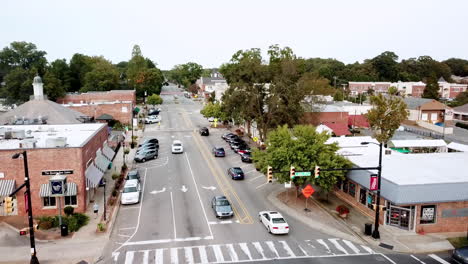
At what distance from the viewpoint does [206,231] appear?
27.2 metres

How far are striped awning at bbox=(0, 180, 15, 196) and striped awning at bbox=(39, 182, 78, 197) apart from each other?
206 cm

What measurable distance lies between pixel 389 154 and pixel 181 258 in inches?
1001

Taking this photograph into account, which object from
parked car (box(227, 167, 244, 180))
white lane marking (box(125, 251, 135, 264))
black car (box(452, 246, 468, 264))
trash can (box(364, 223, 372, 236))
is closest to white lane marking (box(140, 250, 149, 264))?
white lane marking (box(125, 251, 135, 264))

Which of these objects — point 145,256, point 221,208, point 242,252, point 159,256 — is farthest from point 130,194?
point 242,252

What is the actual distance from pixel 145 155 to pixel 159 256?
27016mm

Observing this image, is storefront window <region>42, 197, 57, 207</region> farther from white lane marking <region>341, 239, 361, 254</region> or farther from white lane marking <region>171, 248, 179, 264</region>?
white lane marking <region>341, 239, 361, 254</region>

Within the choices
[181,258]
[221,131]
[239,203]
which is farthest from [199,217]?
[221,131]

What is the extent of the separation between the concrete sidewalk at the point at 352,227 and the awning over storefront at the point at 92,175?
1561 centimetres

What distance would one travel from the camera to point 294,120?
5112 cm

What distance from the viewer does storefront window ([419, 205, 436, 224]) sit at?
27375mm

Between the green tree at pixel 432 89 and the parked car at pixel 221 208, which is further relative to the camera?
the green tree at pixel 432 89

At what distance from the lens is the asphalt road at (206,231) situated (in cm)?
2314

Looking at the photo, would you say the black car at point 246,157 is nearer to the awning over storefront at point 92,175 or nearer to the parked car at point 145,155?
the parked car at point 145,155

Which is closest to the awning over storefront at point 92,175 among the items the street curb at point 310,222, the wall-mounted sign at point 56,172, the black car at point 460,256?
the wall-mounted sign at point 56,172
